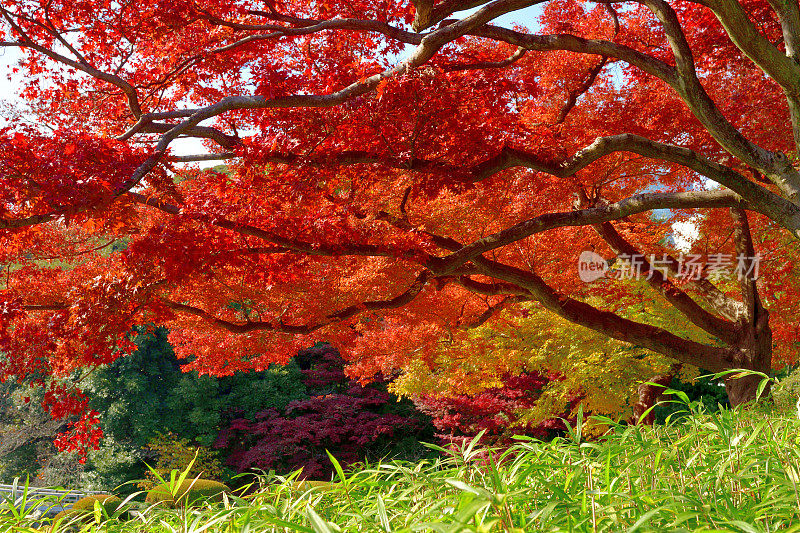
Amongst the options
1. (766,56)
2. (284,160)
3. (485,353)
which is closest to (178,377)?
(485,353)

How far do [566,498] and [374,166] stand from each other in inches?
162

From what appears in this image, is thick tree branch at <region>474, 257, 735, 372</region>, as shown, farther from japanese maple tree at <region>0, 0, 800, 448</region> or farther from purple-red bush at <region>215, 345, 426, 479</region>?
purple-red bush at <region>215, 345, 426, 479</region>

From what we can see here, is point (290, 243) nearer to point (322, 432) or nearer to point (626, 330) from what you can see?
point (626, 330)

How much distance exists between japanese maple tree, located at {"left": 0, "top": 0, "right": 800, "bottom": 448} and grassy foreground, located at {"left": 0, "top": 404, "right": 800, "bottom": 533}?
296cm

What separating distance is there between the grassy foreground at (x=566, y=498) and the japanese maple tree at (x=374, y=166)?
2.96 m

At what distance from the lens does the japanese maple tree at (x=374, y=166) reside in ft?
15.4

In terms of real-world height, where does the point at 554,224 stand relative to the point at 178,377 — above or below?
above

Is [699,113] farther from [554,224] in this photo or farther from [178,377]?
[178,377]

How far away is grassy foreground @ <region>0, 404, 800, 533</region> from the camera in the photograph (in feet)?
5.08

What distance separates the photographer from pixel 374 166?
547cm

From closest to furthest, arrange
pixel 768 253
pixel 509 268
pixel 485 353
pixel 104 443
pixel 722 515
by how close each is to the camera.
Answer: pixel 722 515 → pixel 509 268 → pixel 768 253 → pixel 485 353 → pixel 104 443

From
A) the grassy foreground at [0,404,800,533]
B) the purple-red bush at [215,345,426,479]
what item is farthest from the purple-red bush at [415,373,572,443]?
the grassy foreground at [0,404,800,533]

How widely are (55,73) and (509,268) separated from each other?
5063mm

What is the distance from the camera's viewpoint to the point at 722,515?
1.71m
